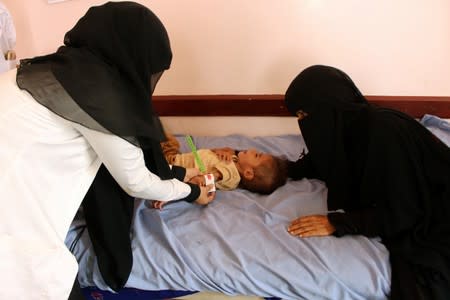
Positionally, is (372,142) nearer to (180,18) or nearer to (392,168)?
(392,168)

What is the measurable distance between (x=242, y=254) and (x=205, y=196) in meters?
A: 0.28

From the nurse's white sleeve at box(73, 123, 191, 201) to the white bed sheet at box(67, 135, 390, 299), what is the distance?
19cm

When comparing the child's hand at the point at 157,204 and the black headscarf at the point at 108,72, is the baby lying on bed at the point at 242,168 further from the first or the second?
the black headscarf at the point at 108,72

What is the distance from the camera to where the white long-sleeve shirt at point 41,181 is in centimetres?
83

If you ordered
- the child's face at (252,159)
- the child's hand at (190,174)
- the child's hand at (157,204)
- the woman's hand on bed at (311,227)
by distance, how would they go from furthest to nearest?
the child's face at (252,159), the child's hand at (190,174), the child's hand at (157,204), the woman's hand on bed at (311,227)

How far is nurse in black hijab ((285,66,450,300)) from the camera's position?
104 centimetres

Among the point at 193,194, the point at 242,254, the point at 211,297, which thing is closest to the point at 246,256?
the point at 242,254

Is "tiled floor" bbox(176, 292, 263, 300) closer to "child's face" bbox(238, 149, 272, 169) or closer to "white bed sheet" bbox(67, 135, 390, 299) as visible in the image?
"white bed sheet" bbox(67, 135, 390, 299)

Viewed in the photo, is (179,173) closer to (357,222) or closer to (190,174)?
(190,174)

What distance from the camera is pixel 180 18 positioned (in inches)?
69.1

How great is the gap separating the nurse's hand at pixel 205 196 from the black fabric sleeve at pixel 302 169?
1.22ft

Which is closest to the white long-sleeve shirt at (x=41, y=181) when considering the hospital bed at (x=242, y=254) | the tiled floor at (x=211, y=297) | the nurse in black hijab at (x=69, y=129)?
the nurse in black hijab at (x=69, y=129)

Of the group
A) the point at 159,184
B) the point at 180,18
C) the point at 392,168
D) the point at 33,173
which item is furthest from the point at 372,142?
the point at 180,18

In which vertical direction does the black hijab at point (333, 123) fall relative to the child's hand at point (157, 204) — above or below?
above
